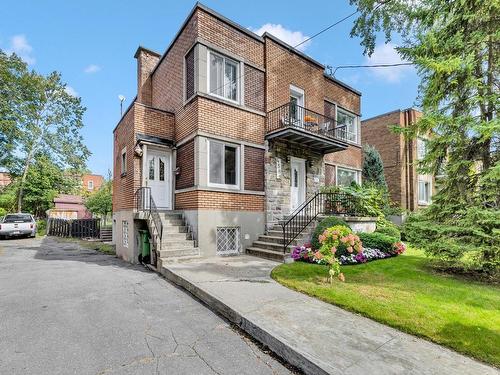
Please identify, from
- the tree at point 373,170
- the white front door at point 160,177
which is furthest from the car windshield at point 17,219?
the tree at point 373,170

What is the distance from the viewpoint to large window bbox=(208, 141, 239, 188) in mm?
9469

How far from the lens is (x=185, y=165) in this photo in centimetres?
997

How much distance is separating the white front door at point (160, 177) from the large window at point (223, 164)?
6.91 feet

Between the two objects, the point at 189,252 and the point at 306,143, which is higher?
the point at 306,143

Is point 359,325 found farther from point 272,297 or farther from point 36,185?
point 36,185

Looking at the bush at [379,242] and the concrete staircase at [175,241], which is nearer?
the concrete staircase at [175,241]

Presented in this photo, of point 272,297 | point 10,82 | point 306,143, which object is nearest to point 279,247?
point 272,297

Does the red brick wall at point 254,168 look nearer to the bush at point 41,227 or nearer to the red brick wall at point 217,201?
the red brick wall at point 217,201

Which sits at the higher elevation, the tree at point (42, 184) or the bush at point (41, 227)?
the tree at point (42, 184)

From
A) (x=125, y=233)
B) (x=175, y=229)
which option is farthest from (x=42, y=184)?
(x=175, y=229)

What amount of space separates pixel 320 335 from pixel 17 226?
71.9ft

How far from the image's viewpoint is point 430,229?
689 cm

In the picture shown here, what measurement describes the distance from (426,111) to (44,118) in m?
33.3

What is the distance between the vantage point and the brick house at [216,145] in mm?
9258
